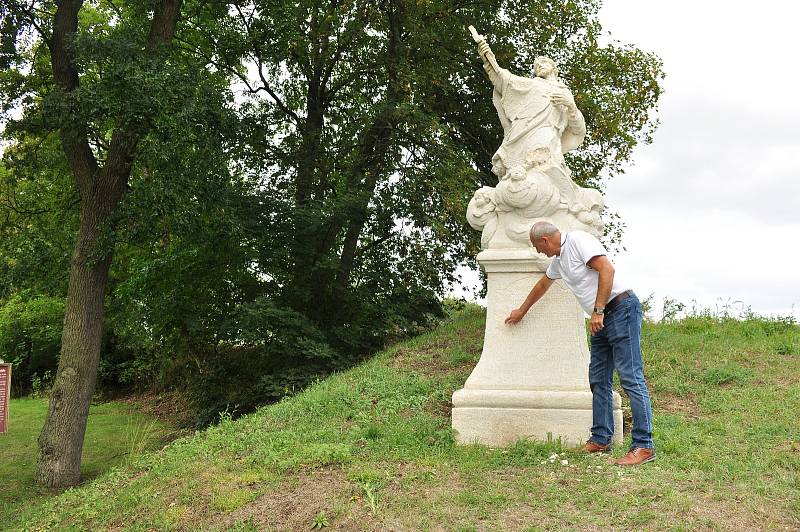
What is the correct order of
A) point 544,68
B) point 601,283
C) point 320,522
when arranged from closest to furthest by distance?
point 320,522 < point 601,283 < point 544,68

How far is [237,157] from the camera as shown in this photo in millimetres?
13719

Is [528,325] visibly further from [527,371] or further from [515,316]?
[527,371]

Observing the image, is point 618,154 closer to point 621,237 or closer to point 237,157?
point 621,237

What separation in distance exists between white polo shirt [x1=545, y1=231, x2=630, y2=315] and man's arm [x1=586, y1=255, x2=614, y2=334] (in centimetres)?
6

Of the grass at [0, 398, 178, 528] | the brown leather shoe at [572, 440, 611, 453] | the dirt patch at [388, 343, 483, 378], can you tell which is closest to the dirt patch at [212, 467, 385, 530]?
the brown leather shoe at [572, 440, 611, 453]

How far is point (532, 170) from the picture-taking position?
6805mm

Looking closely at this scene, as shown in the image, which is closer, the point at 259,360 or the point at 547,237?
the point at 547,237

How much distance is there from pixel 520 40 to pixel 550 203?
937 cm

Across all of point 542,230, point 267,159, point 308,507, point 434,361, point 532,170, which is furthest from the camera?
point 267,159

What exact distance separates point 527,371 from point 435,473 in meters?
1.38

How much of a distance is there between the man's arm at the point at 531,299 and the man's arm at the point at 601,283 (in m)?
0.62

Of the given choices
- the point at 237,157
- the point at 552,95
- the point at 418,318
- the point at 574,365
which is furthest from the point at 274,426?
the point at 237,157

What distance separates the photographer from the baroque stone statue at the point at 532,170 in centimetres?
661

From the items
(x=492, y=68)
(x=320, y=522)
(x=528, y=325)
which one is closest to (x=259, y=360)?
(x=492, y=68)
